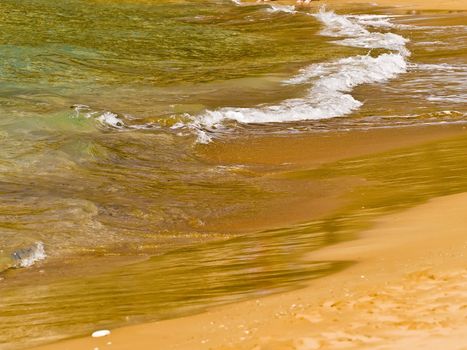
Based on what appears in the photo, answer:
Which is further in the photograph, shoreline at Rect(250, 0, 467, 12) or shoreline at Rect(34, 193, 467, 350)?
shoreline at Rect(250, 0, 467, 12)

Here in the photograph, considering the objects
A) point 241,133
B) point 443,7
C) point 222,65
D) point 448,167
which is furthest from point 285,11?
point 448,167

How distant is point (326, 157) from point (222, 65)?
9.84 metres

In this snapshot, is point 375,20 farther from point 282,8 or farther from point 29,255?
point 29,255

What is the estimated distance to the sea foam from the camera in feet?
49.6

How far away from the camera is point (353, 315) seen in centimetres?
490

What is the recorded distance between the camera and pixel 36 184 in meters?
10.1

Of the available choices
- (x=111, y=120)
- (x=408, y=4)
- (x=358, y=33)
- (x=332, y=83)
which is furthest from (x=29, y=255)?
(x=408, y=4)

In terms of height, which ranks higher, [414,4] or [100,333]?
[100,333]

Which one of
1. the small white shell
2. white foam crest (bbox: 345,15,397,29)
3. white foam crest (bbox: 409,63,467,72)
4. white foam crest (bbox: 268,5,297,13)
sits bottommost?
white foam crest (bbox: 345,15,397,29)

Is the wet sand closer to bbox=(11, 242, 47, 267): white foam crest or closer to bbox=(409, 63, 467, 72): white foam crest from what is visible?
bbox=(409, 63, 467, 72): white foam crest

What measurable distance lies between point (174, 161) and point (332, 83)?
7.00 metres

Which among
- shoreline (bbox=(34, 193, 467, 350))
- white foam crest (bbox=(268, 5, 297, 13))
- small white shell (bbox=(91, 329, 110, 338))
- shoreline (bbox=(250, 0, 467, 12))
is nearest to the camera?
shoreline (bbox=(34, 193, 467, 350))

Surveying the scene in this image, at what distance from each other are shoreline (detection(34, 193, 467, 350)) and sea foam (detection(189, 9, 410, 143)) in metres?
7.86

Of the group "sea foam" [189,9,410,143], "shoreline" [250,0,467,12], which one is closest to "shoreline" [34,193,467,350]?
"sea foam" [189,9,410,143]
